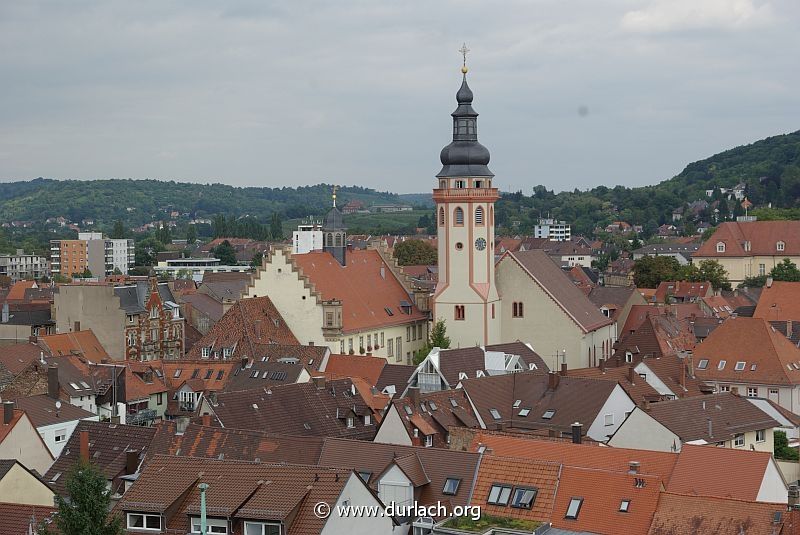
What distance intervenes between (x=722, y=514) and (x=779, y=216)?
504 feet

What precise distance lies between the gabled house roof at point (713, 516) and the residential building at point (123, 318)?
55411 millimetres

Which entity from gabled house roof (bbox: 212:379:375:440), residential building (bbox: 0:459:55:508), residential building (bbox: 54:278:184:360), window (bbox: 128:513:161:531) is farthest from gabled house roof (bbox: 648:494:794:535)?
residential building (bbox: 54:278:184:360)

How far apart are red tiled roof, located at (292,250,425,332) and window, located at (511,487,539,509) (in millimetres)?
41990

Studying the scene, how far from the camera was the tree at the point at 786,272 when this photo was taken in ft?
442

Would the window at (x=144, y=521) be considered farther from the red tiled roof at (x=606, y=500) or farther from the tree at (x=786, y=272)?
the tree at (x=786, y=272)

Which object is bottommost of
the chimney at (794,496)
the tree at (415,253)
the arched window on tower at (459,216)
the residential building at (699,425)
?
the chimney at (794,496)

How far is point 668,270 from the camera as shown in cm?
13225

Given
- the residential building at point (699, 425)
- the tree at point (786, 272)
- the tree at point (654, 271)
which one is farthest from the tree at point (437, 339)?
the tree at point (786, 272)

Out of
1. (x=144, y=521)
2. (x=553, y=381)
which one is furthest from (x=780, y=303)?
(x=144, y=521)

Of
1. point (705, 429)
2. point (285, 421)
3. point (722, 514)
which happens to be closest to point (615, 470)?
point (722, 514)

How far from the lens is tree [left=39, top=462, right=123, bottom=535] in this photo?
99.6 feet

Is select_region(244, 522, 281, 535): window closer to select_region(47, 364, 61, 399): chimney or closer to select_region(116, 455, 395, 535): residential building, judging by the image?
select_region(116, 455, 395, 535): residential building

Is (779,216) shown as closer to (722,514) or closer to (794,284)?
(794,284)

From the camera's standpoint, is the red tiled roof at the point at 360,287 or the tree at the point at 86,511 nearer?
the tree at the point at 86,511
